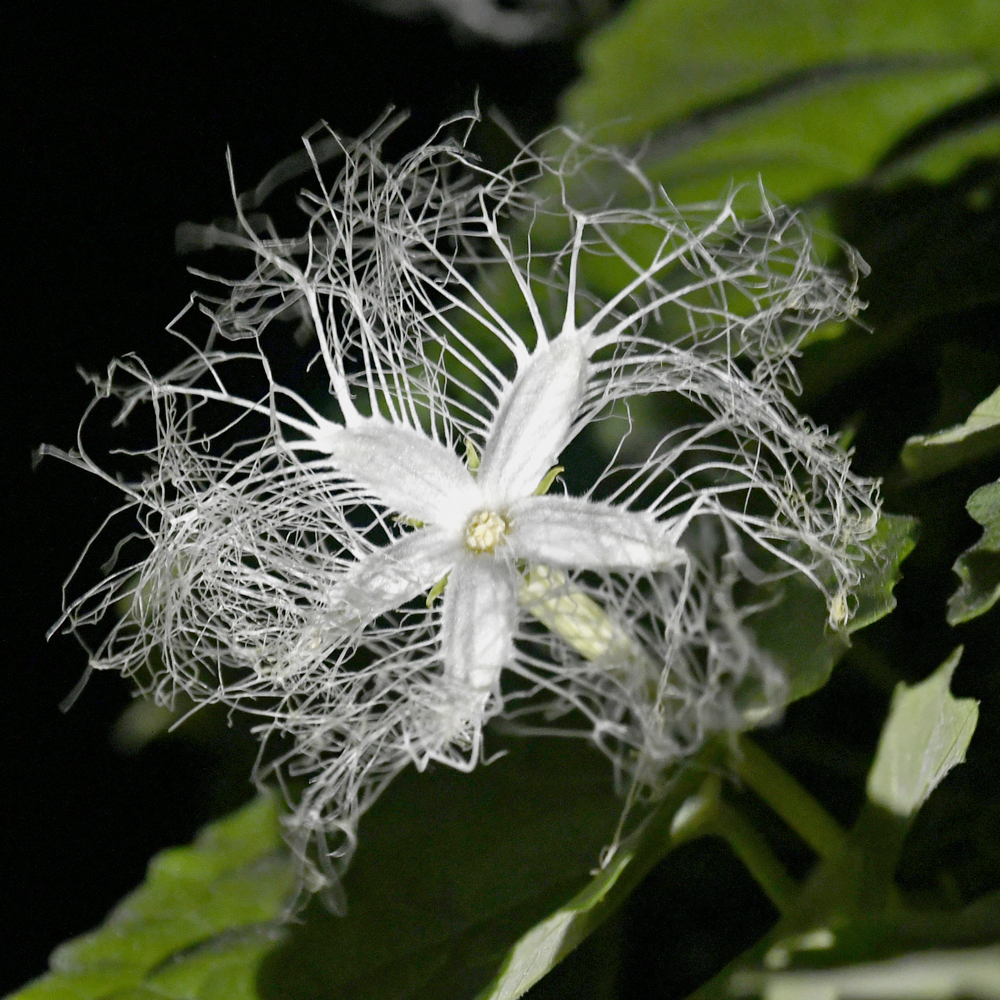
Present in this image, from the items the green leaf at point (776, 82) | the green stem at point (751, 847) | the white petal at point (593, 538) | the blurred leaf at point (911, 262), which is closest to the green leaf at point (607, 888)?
the green stem at point (751, 847)

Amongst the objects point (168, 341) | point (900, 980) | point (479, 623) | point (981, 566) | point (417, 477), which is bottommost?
point (900, 980)

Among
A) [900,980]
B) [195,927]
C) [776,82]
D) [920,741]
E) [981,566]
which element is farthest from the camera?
[776,82]

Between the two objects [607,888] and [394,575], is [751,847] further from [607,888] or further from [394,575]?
[394,575]

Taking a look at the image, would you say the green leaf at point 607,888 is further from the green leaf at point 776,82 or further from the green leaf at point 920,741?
the green leaf at point 776,82

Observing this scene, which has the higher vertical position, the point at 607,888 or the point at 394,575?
the point at 394,575

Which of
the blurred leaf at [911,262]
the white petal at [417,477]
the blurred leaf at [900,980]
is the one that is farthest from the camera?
the blurred leaf at [911,262]

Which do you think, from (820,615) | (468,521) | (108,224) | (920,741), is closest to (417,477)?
(468,521)
